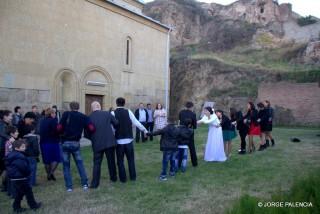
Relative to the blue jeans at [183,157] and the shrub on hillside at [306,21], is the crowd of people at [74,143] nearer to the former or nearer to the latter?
the blue jeans at [183,157]

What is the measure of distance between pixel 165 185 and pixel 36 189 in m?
2.77

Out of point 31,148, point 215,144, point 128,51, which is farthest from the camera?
point 128,51

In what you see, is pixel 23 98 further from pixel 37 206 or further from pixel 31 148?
pixel 37 206

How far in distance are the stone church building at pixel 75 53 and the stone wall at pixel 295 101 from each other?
11375 millimetres

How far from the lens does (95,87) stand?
16.8 meters

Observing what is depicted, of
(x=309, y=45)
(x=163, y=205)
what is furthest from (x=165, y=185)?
(x=309, y=45)

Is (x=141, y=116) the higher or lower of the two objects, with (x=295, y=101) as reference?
lower

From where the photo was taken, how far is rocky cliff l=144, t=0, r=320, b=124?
32.8 metres

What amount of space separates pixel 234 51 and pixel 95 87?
33025mm

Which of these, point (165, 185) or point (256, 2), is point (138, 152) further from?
point (256, 2)

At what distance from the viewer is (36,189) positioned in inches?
289

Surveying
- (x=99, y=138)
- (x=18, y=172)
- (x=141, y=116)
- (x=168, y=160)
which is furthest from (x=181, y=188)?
(x=141, y=116)

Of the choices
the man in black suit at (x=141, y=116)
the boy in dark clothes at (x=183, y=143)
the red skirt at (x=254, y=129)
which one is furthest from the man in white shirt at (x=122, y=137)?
the man in black suit at (x=141, y=116)

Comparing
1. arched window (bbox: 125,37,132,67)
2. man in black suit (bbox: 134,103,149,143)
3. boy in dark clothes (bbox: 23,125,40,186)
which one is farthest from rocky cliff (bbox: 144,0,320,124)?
boy in dark clothes (bbox: 23,125,40,186)
